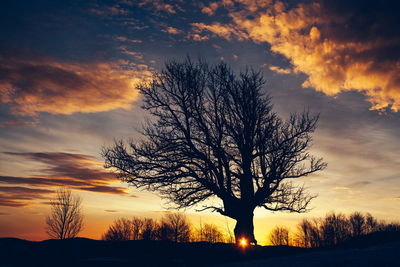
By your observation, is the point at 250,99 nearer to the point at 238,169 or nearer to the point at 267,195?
the point at 238,169

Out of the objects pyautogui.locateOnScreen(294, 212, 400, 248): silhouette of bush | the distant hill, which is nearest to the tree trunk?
the distant hill

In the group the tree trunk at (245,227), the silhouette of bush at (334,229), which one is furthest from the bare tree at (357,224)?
the tree trunk at (245,227)

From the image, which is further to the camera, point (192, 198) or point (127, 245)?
point (192, 198)

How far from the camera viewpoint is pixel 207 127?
1655 cm

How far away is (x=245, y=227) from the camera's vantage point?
626 inches

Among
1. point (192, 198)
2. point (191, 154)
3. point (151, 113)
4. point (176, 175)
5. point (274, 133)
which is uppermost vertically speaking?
point (151, 113)

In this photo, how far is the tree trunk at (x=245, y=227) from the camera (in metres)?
15.7

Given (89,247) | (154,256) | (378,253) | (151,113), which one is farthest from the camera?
(151,113)

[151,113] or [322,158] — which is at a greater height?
[151,113]

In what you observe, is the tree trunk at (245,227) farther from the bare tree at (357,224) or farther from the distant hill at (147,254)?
the bare tree at (357,224)

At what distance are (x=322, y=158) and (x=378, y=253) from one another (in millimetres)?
10656

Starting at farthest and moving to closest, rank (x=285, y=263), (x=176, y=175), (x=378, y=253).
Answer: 1. (x=176, y=175)
2. (x=285, y=263)
3. (x=378, y=253)

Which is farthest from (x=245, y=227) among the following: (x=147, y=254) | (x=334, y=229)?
(x=334, y=229)

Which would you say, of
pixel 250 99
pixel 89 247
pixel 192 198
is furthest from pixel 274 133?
pixel 89 247
